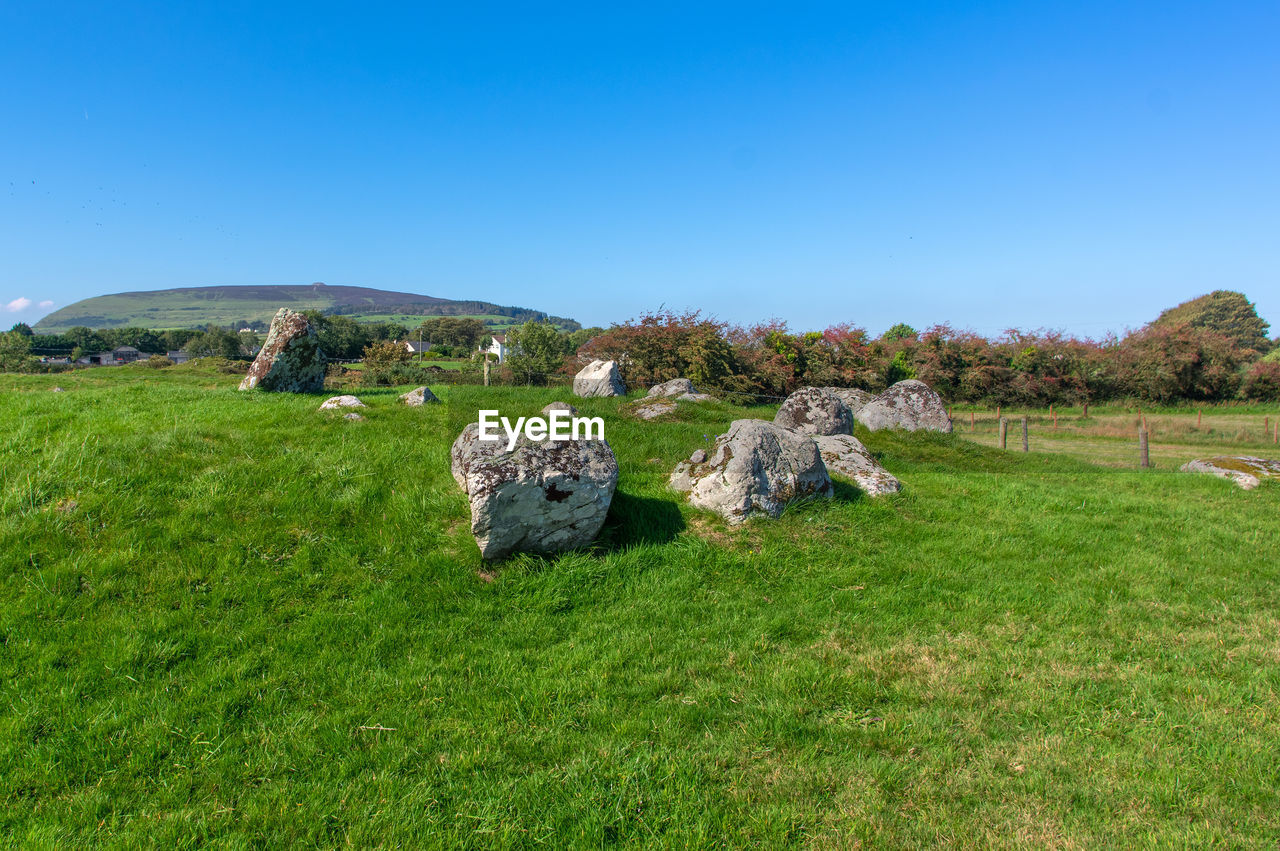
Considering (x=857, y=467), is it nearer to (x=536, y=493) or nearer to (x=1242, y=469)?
(x=536, y=493)

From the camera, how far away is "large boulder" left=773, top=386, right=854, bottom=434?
14.9 metres

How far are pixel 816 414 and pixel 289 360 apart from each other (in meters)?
12.3

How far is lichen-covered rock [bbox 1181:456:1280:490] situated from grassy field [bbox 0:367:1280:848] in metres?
5.83

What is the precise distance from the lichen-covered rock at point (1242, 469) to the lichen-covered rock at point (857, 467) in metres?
9.03

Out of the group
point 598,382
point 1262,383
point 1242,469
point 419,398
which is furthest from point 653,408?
point 1262,383

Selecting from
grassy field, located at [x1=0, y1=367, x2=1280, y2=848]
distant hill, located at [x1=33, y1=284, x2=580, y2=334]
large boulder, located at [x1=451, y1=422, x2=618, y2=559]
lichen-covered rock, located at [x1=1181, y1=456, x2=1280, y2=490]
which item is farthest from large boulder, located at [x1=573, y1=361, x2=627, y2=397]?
distant hill, located at [x1=33, y1=284, x2=580, y2=334]

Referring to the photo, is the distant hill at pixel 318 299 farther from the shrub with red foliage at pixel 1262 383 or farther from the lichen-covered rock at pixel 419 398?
the lichen-covered rock at pixel 419 398

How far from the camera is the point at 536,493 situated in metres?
6.70

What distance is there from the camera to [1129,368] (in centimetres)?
3681

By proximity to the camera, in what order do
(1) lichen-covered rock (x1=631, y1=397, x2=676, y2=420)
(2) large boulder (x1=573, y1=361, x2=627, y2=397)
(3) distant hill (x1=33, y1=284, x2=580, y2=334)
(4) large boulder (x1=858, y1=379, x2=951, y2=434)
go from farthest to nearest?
(3) distant hill (x1=33, y1=284, x2=580, y2=334), (4) large boulder (x1=858, y1=379, x2=951, y2=434), (2) large boulder (x1=573, y1=361, x2=627, y2=397), (1) lichen-covered rock (x1=631, y1=397, x2=676, y2=420)

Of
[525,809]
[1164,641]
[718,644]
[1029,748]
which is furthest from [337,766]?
[1164,641]

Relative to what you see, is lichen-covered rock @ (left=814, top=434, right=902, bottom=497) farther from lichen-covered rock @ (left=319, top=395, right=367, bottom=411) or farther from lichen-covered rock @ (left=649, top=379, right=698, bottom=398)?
lichen-covered rock @ (left=319, top=395, right=367, bottom=411)

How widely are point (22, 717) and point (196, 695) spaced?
1.02m

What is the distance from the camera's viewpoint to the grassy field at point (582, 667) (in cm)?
373
